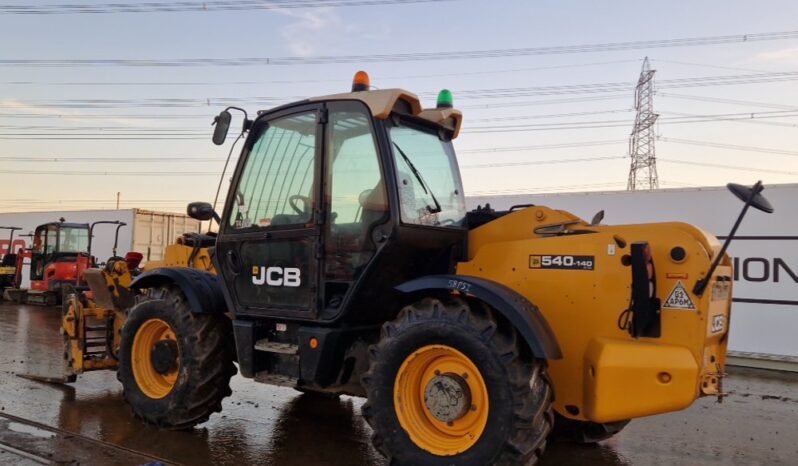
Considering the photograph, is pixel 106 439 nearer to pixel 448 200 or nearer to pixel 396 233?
pixel 396 233

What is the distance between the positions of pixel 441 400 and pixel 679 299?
1.54 meters

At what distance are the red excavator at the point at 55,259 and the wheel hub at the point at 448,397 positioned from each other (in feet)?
52.6

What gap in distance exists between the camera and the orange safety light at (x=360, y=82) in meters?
4.75

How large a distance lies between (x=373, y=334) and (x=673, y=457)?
253cm

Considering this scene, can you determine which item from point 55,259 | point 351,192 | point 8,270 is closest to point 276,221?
point 351,192

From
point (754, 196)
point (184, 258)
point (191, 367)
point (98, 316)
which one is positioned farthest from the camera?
point (98, 316)

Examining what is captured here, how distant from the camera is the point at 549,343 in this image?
3.73 m

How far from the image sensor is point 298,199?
4789 mm

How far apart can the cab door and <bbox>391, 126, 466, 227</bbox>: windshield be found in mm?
625

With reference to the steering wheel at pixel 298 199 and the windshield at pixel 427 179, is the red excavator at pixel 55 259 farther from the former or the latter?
the windshield at pixel 427 179

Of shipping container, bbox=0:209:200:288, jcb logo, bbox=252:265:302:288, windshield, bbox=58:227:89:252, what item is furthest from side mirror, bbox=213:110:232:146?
shipping container, bbox=0:209:200:288

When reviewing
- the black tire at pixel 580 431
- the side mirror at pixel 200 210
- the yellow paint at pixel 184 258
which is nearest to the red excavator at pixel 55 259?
the yellow paint at pixel 184 258

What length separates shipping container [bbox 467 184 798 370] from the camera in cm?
907

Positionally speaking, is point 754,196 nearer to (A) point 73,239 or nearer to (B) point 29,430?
(B) point 29,430
